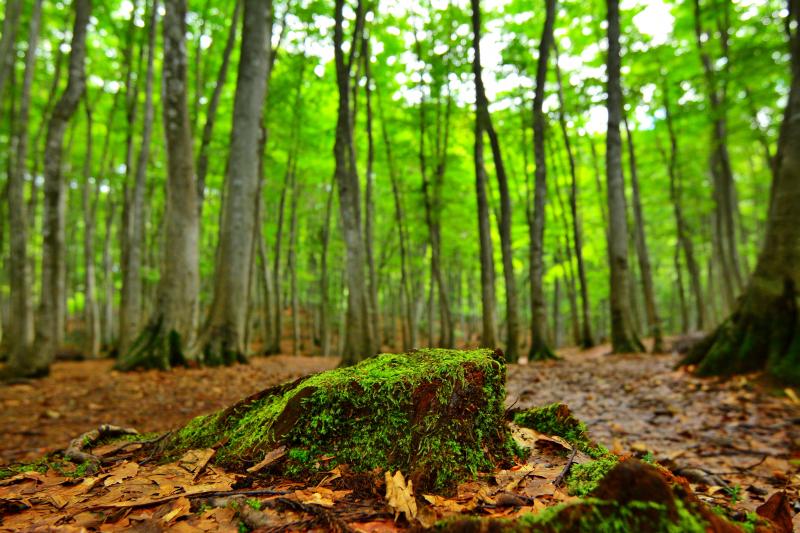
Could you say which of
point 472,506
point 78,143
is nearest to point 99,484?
point 472,506

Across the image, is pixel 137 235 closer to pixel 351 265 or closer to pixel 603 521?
pixel 351 265

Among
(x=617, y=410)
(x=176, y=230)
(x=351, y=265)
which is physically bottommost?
(x=617, y=410)

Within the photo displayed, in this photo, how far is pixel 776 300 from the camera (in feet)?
18.4

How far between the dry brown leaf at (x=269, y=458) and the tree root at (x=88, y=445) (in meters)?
0.76

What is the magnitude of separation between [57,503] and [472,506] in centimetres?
139

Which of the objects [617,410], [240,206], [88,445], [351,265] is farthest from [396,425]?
[240,206]

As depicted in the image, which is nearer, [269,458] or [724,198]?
[269,458]

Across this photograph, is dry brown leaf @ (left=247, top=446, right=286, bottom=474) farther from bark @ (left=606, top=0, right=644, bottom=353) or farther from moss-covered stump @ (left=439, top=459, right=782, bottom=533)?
bark @ (left=606, top=0, right=644, bottom=353)

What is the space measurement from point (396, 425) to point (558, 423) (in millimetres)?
963

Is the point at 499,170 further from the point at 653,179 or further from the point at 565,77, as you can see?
the point at 653,179

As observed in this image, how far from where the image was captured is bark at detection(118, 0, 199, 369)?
27.2 ft

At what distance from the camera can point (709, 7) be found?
25.1 ft

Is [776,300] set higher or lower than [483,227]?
lower

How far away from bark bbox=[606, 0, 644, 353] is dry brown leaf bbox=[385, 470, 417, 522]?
426 inches
